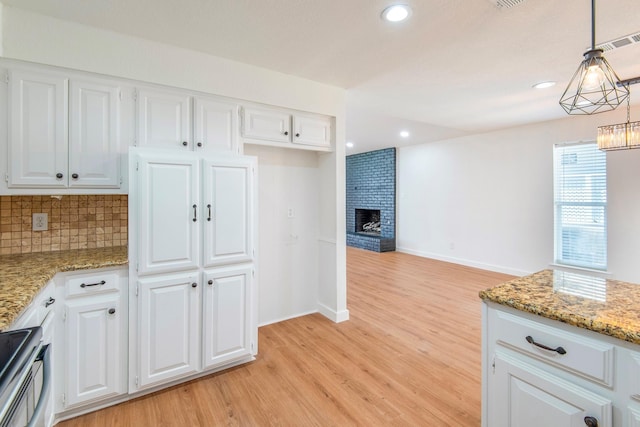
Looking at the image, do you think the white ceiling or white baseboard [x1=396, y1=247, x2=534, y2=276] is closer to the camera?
the white ceiling

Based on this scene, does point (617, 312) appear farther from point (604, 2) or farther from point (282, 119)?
point (282, 119)

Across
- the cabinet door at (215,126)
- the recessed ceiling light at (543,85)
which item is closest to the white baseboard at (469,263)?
the recessed ceiling light at (543,85)

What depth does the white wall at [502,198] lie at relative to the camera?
13.1ft

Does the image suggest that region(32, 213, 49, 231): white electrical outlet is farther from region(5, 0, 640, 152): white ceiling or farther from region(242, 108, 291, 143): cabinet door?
region(242, 108, 291, 143): cabinet door

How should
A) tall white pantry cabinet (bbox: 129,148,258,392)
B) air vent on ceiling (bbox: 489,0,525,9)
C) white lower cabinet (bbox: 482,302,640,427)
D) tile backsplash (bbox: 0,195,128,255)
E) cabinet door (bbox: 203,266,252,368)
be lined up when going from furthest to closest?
cabinet door (bbox: 203,266,252,368) < tile backsplash (bbox: 0,195,128,255) < tall white pantry cabinet (bbox: 129,148,258,392) < air vent on ceiling (bbox: 489,0,525,9) < white lower cabinet (bbox: 482,302,640,427)

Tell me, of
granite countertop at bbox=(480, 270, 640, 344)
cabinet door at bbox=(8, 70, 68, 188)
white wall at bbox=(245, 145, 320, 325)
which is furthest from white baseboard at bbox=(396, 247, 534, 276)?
cabinet door at bbox=(8, 70, 68, 188)

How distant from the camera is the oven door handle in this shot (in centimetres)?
107

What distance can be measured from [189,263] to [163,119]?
1.08 m

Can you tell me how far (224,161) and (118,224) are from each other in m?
1.03

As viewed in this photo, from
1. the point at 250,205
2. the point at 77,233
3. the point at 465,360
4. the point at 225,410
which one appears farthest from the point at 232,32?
the point at 465,360

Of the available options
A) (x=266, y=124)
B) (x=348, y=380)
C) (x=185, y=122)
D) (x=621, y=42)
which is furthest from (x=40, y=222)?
(x=621, y=42)

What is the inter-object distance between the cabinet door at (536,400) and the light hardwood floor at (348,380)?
0.62 m

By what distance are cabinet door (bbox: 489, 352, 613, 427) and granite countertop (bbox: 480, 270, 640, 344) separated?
0.25 meters

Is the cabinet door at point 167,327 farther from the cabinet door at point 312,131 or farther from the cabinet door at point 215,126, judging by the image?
the cabinet door at point 312,131
